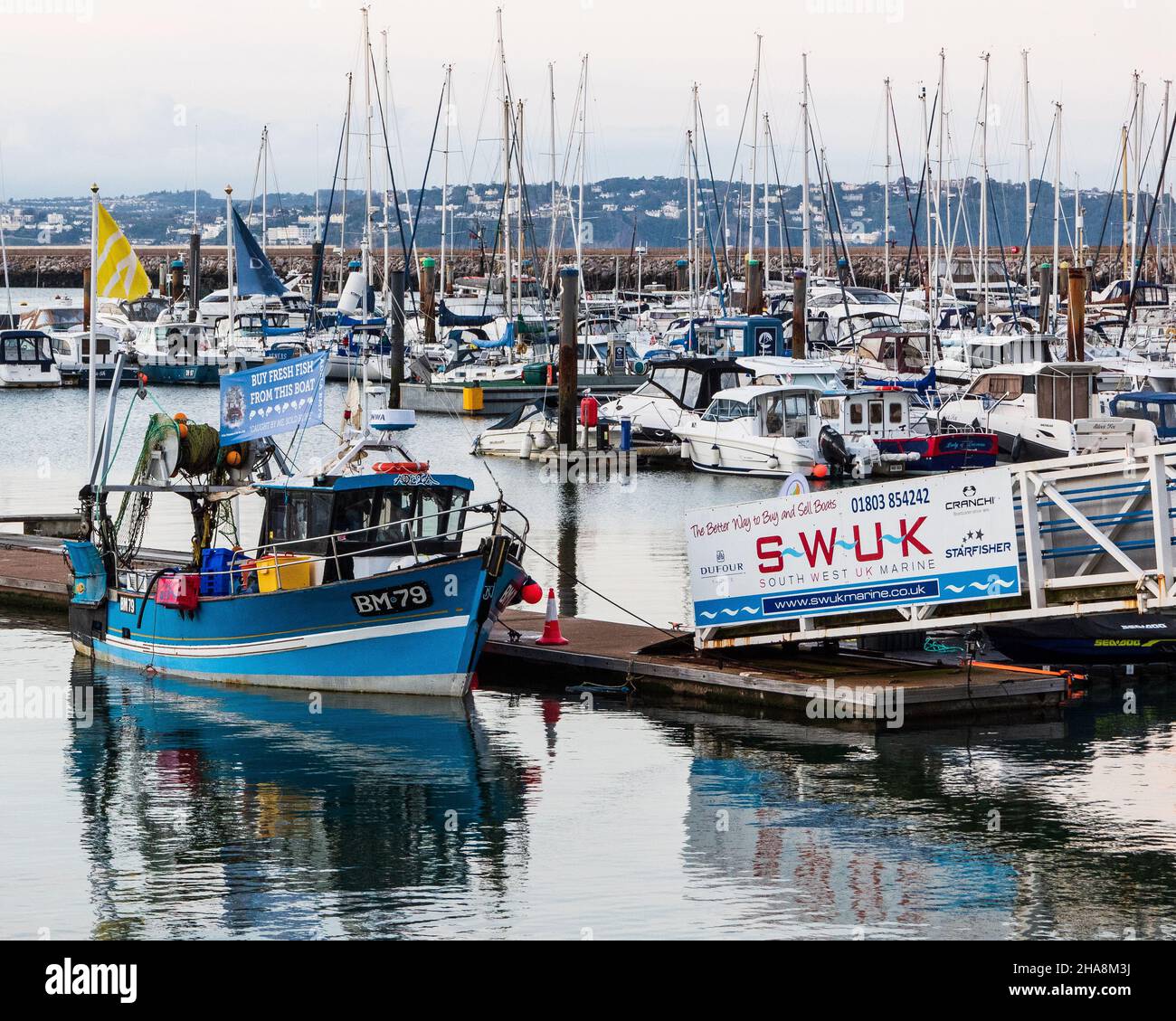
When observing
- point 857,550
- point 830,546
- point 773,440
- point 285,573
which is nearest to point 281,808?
point 285,573

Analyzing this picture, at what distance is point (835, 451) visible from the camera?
166 ft

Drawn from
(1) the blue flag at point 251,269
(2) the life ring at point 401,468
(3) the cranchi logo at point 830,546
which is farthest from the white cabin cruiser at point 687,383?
(3) the cranchi logo at point 830,546

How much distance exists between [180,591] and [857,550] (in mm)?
9930

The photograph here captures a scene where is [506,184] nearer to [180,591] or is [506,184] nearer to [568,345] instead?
[568,345]

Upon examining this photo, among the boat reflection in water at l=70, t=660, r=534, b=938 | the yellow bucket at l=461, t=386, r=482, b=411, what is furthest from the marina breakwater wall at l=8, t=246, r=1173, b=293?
the boat reflection in water at l=70, t=660, r=534, b=938

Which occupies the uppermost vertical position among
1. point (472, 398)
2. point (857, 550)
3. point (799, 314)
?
point (799, 314)

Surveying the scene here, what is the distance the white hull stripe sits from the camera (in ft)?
83.5

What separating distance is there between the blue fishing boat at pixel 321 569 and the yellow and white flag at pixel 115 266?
1847 millimetres

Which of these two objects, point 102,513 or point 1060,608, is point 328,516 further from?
point 1060,608

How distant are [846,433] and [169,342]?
1769 inches

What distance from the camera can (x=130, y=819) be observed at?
2066cm

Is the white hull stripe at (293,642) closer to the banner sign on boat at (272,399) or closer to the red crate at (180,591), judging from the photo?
the red crate at (180,591)

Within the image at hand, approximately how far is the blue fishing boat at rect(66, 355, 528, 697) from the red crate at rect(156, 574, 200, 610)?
0.02m

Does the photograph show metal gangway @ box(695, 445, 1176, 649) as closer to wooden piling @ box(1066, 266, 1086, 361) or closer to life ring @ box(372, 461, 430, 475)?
life ring @ box(372, 461, 430, 475)
